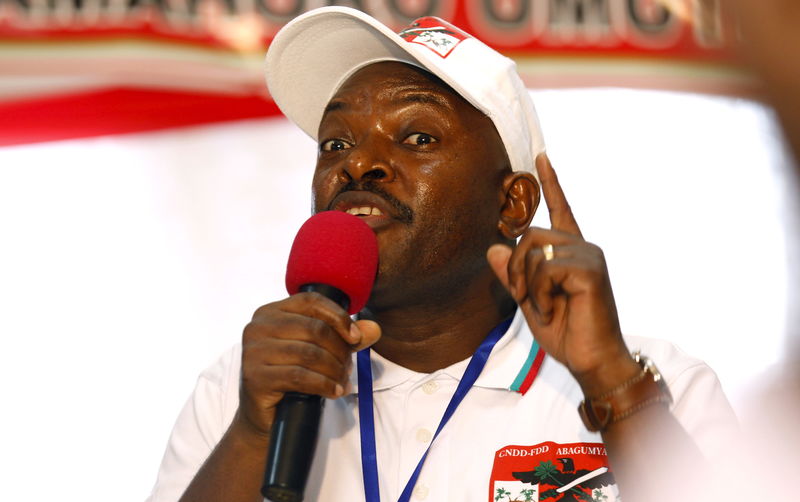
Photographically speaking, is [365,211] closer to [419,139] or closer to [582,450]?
[419,139]

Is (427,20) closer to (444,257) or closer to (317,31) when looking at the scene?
(317,31)

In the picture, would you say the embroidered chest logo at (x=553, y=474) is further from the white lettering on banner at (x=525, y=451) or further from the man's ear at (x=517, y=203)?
the man's ear at (x=517, y=203)

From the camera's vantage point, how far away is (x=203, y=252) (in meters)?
2.71

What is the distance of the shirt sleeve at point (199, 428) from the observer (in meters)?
1.64

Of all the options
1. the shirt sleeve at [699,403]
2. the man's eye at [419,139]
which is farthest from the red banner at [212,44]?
the shirt sleeve at [699,403]

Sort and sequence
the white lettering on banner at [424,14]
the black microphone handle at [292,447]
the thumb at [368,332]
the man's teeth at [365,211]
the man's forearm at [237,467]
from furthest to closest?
1. the white lettering on banner at [424,14]
2. the man's teeth at [365,211]
3. the man's forearm at [237,467]
4. the thumb at [368,332]
5. the black microphone handle at [292,447]

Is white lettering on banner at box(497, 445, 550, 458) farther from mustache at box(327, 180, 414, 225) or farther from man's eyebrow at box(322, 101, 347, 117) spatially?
man's eyebrow at box(322, 101, 347, 117)

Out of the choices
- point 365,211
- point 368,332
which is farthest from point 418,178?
point 368,332

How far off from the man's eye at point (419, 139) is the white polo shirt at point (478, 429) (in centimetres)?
36

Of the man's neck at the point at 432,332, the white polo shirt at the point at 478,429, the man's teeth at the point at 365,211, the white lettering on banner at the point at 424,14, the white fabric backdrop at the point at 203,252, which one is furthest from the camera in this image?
the white lettering on banner at the point at 424,14

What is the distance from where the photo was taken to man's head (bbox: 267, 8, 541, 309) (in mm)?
1609

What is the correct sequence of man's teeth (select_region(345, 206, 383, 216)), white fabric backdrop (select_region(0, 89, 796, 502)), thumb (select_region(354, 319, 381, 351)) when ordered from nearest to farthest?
thumb (select_region(354, 319, 381, 351))
man's teeth (select_region(345, 206, 383, 216))
white fabric backdrop (select_region(0, 89, 796, 502))

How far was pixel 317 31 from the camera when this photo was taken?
6.04 ft

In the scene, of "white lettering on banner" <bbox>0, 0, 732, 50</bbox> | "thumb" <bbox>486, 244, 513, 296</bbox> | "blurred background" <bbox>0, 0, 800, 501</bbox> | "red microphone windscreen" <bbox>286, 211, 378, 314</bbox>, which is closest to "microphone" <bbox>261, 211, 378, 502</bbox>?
"red microphone windscreen" <bbox>286, 211, 378, 314</bbox>
